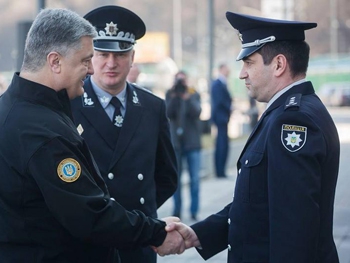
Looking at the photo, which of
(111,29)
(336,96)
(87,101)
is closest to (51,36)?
(87,101)

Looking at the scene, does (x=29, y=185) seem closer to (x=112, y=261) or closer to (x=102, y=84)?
(x=112, y=261)

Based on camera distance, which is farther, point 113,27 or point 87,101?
point 113,27

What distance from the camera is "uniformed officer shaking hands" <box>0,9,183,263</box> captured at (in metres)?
3.12

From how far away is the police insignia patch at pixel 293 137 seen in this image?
3131mm

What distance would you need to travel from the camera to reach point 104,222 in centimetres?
329

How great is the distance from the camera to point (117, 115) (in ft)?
14.6

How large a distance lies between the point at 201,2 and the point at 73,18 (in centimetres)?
6227

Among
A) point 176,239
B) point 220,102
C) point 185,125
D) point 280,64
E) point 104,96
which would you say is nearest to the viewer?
point 280,64

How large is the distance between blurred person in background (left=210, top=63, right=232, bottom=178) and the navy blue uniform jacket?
367 inches

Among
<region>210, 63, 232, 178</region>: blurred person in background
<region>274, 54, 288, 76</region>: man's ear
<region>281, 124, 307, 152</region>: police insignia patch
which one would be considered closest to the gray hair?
<region>274, 54, 288, 76</region>: man's ear

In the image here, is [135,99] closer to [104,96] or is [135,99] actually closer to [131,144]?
[104,96]

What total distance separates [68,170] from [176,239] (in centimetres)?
100

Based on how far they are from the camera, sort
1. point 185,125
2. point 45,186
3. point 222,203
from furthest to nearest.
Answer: point 222,203
point 185,125
point 45,186

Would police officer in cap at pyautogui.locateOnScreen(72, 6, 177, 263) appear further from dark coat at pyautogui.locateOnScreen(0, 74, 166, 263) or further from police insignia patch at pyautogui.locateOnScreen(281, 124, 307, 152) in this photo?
police insignia patch at pyautogui.locateOnScreen(281, 124, 307, 152)
